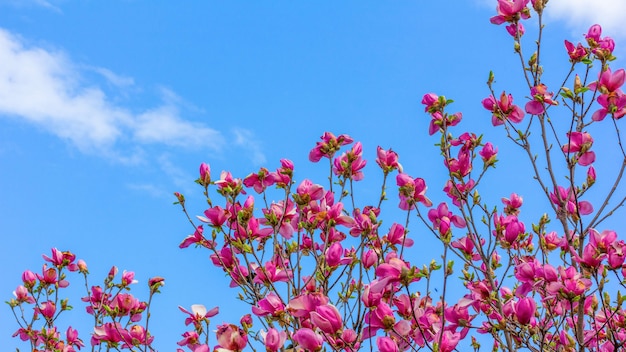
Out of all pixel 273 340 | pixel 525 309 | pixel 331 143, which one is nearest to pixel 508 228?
pixel 525 309

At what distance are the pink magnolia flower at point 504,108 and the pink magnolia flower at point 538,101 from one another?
0.09 metres

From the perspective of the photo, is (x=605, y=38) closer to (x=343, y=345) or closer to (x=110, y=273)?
(x=343, y=345)

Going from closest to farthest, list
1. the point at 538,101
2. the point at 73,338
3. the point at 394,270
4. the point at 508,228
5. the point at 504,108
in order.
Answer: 1. the point at 394,270
2. the point at 508,228
3. the point at 538,101
4. the point at 504,108
5. the point at 73,338

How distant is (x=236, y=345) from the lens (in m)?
2.33

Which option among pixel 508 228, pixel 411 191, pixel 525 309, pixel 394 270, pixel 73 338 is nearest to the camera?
pixel 394 270

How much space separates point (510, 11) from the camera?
3.82 m

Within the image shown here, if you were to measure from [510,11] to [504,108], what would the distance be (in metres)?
0.62

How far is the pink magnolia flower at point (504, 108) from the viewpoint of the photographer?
12.1 feet

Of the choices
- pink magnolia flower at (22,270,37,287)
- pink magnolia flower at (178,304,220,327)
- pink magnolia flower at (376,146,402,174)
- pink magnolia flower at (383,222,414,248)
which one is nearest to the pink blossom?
pink magnolia flower at (178,304,220,327)

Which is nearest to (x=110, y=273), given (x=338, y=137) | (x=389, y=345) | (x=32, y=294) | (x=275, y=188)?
(x=32, y=294)

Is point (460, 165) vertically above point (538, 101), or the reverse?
point (538, 101)

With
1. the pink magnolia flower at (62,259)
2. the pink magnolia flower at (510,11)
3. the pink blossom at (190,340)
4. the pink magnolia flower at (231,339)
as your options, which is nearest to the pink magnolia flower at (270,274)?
the pink blossom at (190,340)

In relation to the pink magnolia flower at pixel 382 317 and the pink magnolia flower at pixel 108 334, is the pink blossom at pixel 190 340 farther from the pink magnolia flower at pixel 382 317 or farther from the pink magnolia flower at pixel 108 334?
the pink magnolia flower at pixel 382 317

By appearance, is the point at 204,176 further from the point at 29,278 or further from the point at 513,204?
the point at 29,278
